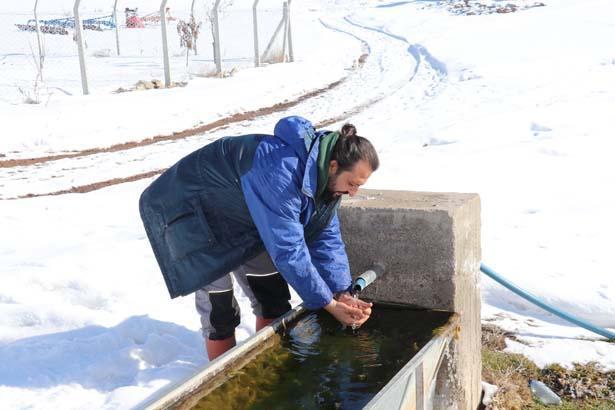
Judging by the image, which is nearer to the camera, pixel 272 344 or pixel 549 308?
pixel 272 344

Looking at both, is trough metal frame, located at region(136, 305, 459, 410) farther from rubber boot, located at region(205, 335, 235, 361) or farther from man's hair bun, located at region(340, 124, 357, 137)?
man's hair bun, located at region(340, 124, 357, 137)

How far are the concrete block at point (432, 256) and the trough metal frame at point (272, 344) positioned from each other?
0.45 ft

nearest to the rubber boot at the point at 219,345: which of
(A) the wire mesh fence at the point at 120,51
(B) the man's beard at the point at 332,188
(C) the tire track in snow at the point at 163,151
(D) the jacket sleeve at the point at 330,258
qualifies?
(D) the jacket sleeve at the point at 330,258

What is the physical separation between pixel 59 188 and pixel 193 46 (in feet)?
52.0

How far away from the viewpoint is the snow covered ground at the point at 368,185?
4.07 metres

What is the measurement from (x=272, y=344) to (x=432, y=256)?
902 mm

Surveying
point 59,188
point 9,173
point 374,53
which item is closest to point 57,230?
point 59,188

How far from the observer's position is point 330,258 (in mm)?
3367

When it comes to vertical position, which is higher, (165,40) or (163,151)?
(165,40)

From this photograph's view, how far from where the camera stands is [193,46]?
2344 cm

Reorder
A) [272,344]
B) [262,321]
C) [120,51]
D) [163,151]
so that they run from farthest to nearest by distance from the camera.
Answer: [120,51]
[163,151]
[262,321]
[272,344]

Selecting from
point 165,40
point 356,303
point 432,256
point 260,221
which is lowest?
point 356,303

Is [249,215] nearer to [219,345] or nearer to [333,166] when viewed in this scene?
[333,166]

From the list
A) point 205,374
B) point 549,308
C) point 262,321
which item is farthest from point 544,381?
point 205,374
